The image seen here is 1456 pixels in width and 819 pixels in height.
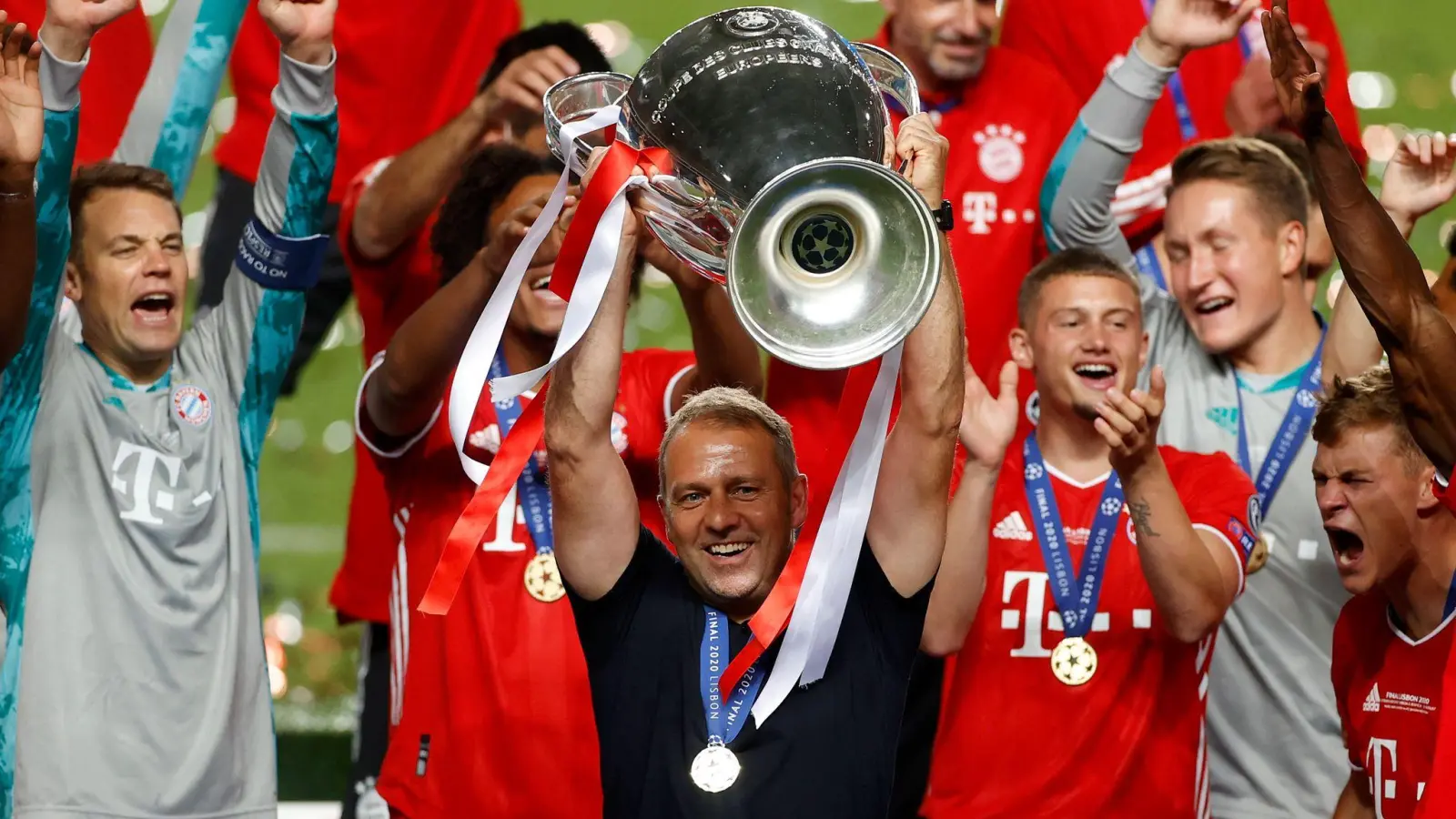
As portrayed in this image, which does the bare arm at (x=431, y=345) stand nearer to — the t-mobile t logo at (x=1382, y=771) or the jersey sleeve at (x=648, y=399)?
the jersey sleeve at (x=648, y=399)

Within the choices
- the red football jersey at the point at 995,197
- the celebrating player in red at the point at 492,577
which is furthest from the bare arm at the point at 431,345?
the red football jersey at the point at 995,197

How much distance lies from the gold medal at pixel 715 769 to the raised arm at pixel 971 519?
872mm

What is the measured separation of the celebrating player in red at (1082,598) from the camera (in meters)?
3.81

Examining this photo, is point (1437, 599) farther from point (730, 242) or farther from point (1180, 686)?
point (730, 242)

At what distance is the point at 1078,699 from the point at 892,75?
1.35 m

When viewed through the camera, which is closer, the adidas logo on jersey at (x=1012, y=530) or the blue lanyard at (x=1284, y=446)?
the adidas logo on jersey at (x=1012, y=530)

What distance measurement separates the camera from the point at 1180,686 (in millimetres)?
3955

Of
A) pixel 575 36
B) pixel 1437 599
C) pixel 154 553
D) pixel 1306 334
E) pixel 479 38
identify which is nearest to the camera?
pixel 1437 599

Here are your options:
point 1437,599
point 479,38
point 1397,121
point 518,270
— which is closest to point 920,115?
point 518,270

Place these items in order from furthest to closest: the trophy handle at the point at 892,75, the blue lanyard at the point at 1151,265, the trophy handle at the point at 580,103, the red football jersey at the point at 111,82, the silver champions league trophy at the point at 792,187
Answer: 1. the red football jersey at the point at 111,82
2. the blue lanyard at the point at 1151,265
3. the trophy handle at the point at 892,75
4. the trophy handle at the point at 580,103
5. the silver champions league trophy at the point at 792,187

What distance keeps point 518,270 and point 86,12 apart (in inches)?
44.6

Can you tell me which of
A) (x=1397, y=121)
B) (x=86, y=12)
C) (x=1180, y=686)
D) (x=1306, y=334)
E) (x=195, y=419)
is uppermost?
(x=1397, y=121)

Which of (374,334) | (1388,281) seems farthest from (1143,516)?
(374,334)

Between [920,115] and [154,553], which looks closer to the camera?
[920,115]
